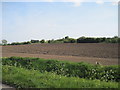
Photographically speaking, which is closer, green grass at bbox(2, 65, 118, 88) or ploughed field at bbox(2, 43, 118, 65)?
green grass at bbox(2, 65, 118, 88)

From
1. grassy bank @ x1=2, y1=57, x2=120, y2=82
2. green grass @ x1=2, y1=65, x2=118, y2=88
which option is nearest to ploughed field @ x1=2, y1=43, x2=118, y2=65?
grassy bank @ x1=2, y1=57, x2=120, y2=82

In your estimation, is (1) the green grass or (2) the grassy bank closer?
(1) the green grass

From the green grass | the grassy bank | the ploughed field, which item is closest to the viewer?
the green grass

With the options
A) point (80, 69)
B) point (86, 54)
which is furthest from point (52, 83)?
point (86, 54)

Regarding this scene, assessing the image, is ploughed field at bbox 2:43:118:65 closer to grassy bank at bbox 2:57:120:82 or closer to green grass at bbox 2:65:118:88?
grassy bank at bbox 2:57:120:82

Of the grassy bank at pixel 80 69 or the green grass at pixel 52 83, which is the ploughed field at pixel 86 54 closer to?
the grassy bank at pixel 80 69

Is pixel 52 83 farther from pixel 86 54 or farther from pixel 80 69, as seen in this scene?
pixel 86 54

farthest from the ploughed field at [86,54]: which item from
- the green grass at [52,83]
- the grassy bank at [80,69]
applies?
the green grass at [52,83]

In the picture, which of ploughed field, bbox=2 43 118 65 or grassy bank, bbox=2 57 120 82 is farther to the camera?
ploughed field, bbox=2 43 118 65

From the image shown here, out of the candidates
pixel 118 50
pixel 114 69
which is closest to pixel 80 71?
pixel 114 69

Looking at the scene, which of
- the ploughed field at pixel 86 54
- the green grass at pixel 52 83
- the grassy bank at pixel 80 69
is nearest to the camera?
the green grass at pixel 52 83

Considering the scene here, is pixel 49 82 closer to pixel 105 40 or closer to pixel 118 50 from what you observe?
pixel 118 50

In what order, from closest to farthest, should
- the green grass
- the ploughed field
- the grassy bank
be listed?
1. the green grass
2. the grassy bank
3. the ploughed field

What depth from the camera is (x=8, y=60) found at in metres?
18.6
